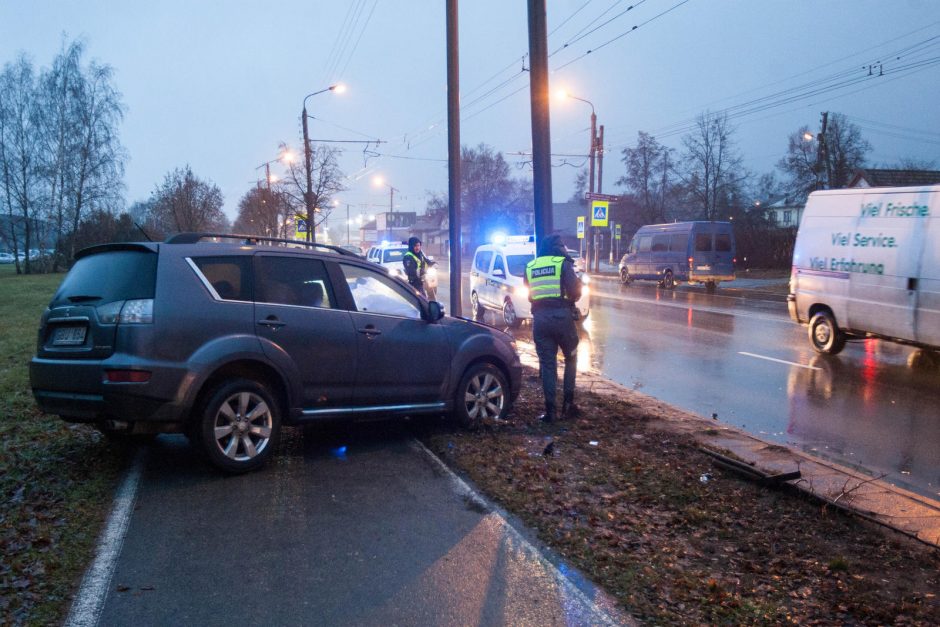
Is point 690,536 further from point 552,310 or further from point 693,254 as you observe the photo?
point 693,254

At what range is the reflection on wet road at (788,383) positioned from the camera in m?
7.43

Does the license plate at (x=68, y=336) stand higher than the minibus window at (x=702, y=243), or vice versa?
the minibus window at (x=702, y=243)

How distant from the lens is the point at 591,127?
38875 millimetres

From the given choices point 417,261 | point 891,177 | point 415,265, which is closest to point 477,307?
point 417,261

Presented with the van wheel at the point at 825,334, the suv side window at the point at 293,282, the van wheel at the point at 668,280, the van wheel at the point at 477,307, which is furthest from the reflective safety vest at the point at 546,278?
the van wheel at the point at 668,280

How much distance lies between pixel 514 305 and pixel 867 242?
748 centimetres

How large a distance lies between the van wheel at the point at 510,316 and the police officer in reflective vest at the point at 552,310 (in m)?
9.24

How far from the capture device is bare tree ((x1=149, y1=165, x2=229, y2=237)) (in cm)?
3072

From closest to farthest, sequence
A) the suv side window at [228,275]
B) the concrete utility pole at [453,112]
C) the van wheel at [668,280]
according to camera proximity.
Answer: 1. the suv side window at [228,275]
2. the concrete utility pole at [453,112]
3. the van wheel at [668,280]

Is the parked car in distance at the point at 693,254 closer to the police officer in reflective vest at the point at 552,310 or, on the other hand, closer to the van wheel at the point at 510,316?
the van wheel at the point at 510,316

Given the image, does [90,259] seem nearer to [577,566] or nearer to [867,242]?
[577,566]

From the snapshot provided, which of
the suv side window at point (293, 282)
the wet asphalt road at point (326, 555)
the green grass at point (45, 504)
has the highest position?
the suv side window at point (293, 282)

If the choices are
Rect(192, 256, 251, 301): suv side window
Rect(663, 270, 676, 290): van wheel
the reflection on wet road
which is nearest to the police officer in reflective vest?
the reflection on wet road

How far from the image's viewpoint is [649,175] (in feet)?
173
